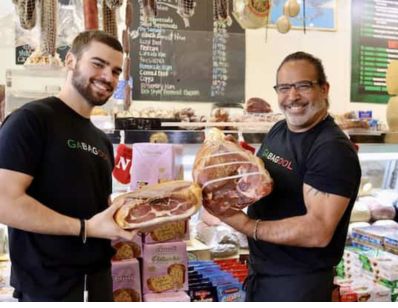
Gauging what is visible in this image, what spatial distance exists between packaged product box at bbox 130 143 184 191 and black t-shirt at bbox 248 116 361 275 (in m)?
0.52

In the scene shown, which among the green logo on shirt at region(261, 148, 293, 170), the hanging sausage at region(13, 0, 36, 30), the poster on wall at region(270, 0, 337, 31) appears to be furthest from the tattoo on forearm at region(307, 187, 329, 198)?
the poster on wall at region(270, 0, 337, 31)

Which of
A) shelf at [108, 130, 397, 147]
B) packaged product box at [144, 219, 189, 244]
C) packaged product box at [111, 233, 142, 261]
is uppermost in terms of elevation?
shelf at [108, 130, 397, 147]

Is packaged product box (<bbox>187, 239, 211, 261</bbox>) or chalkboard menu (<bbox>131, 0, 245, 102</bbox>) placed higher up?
chalkboard menu (<bbox>131, 0, 245, 102</bbox>)

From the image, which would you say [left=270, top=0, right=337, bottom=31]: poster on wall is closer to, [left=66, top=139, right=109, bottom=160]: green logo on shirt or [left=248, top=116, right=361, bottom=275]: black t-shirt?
[left=248, top=116, right=361, bottom=275]: black t-shirt

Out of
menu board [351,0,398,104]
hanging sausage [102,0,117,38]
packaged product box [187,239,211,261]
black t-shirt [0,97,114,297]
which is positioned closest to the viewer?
black t-shirt [0,97,114,297]

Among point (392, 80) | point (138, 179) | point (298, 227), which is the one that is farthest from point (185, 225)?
point (392, 80)

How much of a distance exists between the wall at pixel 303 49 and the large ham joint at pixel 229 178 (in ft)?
6.86

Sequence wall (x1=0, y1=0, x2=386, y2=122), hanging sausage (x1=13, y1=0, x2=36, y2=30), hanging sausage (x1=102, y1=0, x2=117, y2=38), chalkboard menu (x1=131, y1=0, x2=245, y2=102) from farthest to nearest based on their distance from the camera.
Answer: wall (x1=0, y1=0, x2=386, y2=122) → chalkboard menu (x1=131, y1=0, x2=245, y2=102) → hanging sausage (x1=102, y1=0, x2=117, y2=38) → hanging sausage (x1=13, y1=0, x2=36, y2=30)

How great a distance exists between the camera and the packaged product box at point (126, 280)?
83.7 inches

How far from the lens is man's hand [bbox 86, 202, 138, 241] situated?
1.40 metres

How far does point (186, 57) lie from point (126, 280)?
200 cm

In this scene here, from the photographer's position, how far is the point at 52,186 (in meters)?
1.58

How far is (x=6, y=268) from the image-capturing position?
227cm
